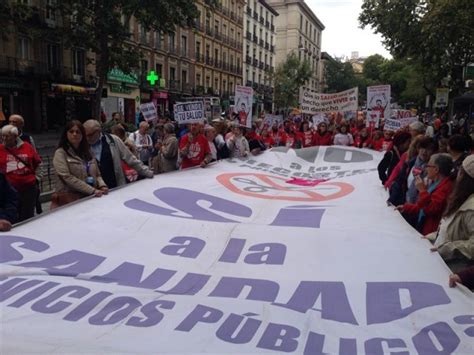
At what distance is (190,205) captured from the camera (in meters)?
4.78

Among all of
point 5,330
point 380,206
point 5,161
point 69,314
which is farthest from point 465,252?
point 5,161

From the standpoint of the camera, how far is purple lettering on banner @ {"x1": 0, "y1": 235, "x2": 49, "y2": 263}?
3.24m

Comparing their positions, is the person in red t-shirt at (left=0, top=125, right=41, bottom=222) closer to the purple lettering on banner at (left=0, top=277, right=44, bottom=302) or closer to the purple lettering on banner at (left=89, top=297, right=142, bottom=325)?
the purple lettering on banner at (left=0, top=277, right=44, bottom=302)

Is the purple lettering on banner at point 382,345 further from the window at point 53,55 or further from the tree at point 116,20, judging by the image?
the window at point 53,55

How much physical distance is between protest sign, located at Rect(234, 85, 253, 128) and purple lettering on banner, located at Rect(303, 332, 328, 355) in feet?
27.0

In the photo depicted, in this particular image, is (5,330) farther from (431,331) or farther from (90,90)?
(90,90)

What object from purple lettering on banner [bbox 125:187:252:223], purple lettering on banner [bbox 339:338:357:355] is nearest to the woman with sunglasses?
purple lettering on banner [bbox 125:187:252:223]

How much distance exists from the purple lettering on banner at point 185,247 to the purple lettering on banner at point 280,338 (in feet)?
3.70

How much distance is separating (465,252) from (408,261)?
38 centimetres

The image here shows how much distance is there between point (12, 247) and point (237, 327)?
1.86 m

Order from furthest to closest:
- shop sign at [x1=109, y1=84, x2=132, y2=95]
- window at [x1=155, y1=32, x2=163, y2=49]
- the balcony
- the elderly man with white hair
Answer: the balcony
window at [x1=155, y1=32, x2=163, y2=49]
shop sign at [x1=109, y1=84, x2=132, y2=95]
the elderly man with white hair

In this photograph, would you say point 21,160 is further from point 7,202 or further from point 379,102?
point 379,102

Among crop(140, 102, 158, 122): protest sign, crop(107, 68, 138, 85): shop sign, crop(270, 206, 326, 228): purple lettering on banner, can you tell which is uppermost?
crop(107, 68, 138, 85): shop sign

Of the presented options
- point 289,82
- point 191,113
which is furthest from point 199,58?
point 191,113
